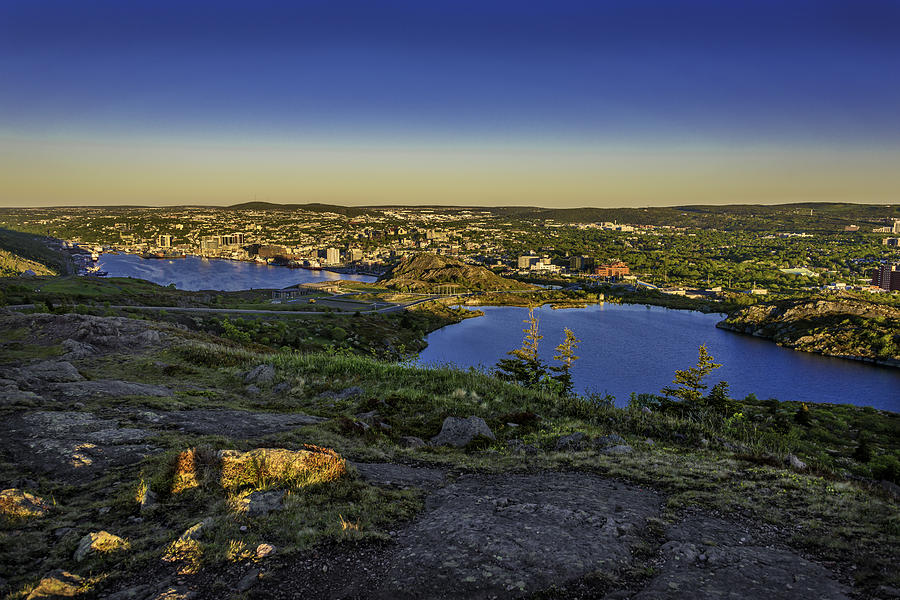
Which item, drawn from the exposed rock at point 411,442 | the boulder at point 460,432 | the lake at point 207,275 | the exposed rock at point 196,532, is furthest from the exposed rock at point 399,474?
the lake at point 207,275

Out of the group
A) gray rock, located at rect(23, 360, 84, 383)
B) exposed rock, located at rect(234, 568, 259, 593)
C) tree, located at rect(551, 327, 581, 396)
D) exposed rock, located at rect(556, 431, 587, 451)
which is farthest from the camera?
tree, located at rect(551, 327, 581, 396)

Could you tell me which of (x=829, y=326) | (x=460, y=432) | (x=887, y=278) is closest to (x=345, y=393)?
(x=460, y=432)

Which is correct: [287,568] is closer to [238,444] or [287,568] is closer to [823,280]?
[238,444]

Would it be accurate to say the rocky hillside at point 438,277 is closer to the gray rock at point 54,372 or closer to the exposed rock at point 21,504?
the gray rock at point 54,372

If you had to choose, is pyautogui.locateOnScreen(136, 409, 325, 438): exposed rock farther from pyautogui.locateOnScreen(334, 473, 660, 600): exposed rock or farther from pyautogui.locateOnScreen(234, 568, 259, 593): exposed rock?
pyautogui.locateOnScreen(234, 568, 259, 593): exposed rock

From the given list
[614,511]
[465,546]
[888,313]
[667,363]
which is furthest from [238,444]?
[888,313]

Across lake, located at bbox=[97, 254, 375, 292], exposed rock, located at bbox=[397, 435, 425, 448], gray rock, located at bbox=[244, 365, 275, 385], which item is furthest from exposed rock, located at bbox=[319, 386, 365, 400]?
lake, located at bbox=[97, 254, 375, 292]

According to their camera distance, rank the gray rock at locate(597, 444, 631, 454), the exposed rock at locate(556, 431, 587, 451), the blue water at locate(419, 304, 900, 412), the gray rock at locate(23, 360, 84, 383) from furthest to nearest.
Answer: the blue water at locate(419, 304, 900, 412), the gray rock at locate(23, 360, 84, 383), the exposed rock at locate(556, 431, 587, 451), the gray rock at locate(597, 444, 631, 454)
